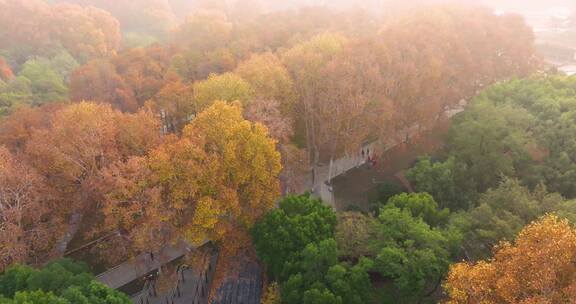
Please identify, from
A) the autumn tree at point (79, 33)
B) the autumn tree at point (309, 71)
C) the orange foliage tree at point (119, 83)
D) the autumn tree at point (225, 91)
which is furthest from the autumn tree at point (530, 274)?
the autumn tree at point (79, 33)

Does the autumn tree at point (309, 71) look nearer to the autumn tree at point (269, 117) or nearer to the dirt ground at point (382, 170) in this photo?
the dirt ground at point (382, 170)

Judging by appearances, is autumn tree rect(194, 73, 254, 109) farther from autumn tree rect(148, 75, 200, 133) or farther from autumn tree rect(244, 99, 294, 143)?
autumn tree rect(148, 75, 200, 133)

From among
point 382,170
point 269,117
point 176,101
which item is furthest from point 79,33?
point 382,170

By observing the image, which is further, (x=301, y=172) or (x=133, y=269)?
(x=301, y=172)

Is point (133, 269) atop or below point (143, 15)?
below

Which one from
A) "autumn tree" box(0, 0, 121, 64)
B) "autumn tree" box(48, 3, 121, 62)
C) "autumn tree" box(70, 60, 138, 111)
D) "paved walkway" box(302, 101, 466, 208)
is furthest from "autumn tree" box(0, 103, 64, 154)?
"autumn tree" box(0, 0, 121, 64)

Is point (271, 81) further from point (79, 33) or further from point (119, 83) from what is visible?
point (79, 33)

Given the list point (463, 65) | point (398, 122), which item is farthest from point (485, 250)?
point (463, 65)
